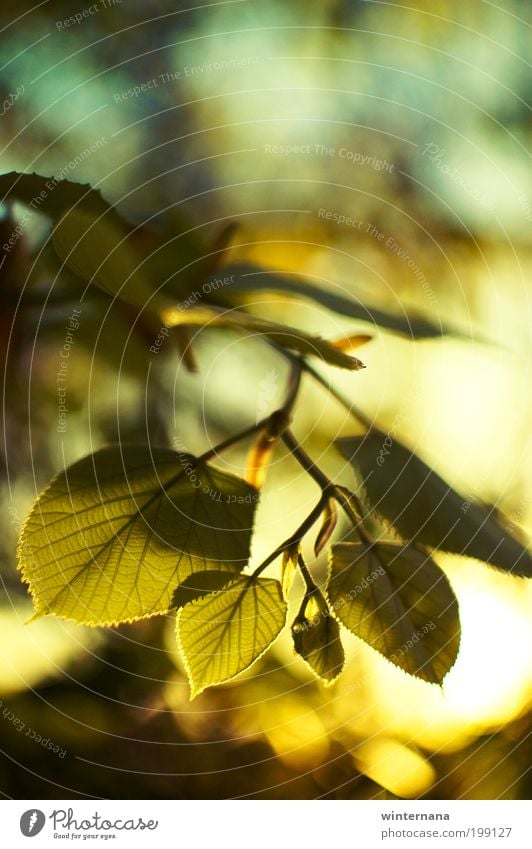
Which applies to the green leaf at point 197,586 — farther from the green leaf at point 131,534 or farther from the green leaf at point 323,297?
the green leaf at point 323,297

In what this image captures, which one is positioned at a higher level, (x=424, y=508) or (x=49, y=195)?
→ (x=49, y=195)

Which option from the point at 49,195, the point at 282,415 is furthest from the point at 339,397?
the point at 49,195

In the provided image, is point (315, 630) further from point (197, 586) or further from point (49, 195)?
point (49, 195)

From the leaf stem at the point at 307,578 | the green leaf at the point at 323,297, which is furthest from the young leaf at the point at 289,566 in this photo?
the green leaf at the point at 323,297

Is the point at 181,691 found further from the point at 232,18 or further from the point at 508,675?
the point at 232,18

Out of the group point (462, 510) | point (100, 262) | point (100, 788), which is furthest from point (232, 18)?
point (100, 788)
